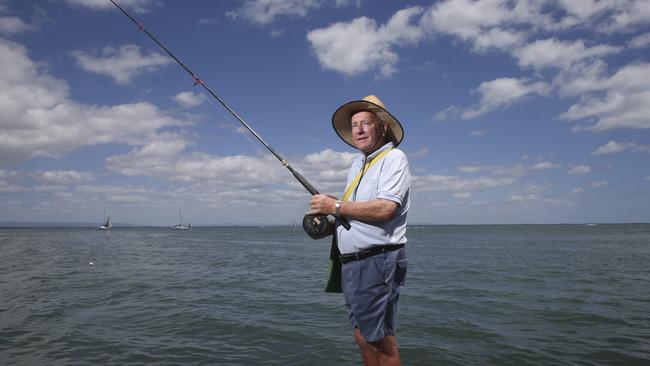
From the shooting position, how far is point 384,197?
123 inches

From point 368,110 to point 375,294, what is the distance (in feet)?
5.50

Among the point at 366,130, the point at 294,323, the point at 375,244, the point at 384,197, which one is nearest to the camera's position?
the point at 384,197

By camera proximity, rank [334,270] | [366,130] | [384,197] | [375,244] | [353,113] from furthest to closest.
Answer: [353,113] → [334,270] → [366,130] → [375,244] → [384,197]

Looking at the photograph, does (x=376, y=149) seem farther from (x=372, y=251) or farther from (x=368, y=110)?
(x=372, y=251)

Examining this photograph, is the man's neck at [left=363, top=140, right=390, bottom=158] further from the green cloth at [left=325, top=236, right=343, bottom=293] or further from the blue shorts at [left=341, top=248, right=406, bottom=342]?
the blue shorts at [left=341, top=248, right=406, bottom=342]

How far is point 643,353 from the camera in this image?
21.8 ft

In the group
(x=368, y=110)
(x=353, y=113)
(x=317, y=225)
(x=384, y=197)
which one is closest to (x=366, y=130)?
(x=368, y=110)

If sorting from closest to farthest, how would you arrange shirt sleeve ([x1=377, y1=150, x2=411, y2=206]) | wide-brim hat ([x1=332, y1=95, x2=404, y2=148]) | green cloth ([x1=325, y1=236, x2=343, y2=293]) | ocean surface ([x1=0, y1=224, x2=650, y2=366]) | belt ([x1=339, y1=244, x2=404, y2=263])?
1. shirt sleeve ([x1=377, y1=150, x2=411, y2=206])
2. belt ([x1=339, y1=244, x2=404, y2=263])
3. wide-brim hat ([x1=332, y1=95, x2=404, y2=148])
4. green cloth ([x1=325, y1=236, x2=343, y2=293])
5. ocean surface ([x1=0, y1=224, x2=650, y2=366])

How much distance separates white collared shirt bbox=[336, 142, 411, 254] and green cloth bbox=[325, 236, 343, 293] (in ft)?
0.81

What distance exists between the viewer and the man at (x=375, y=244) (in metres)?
3.17

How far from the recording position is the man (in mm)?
3172

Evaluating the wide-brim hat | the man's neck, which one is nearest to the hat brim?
the wide-brim hat

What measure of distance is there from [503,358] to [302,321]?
167 inches

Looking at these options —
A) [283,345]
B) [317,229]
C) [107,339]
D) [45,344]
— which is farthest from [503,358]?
[45,344]
